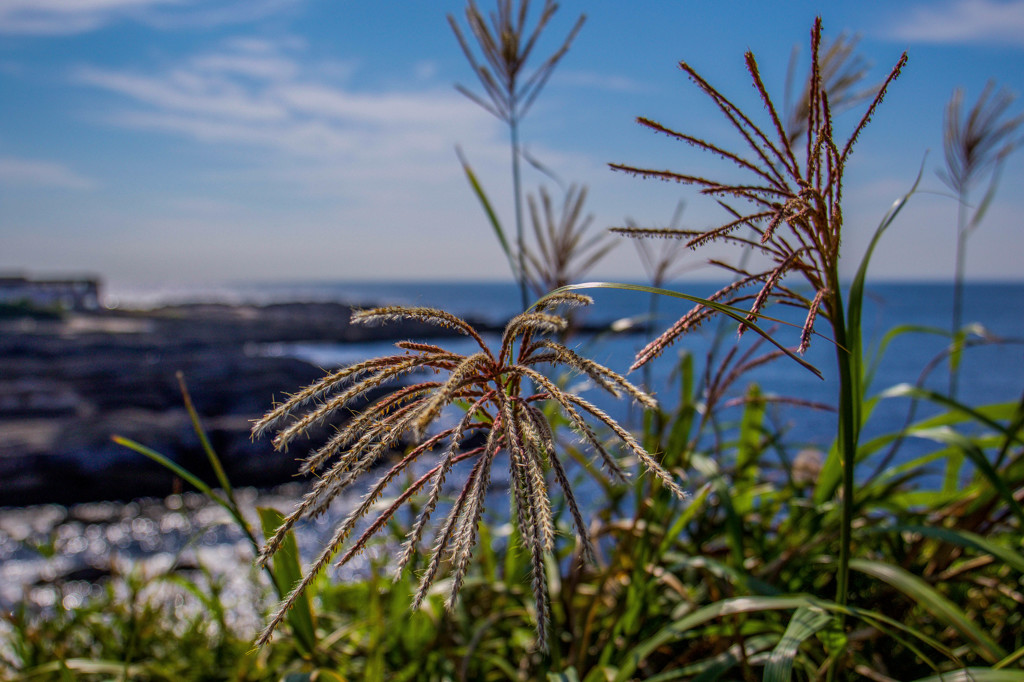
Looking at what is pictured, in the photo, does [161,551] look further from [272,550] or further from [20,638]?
[272,550]

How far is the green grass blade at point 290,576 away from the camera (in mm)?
1179

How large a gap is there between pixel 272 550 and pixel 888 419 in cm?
1821

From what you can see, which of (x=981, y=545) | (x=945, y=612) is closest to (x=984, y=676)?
(x=945, y=612)

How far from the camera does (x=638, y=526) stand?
189 centimetres

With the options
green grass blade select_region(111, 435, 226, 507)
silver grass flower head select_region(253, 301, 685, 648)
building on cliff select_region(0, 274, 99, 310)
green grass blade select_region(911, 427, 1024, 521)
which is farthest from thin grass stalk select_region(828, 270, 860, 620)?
building on cliff select_region(0, 274, 99, 310)

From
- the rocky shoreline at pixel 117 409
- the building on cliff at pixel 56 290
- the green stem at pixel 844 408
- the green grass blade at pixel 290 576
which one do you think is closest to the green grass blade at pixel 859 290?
the green stem at pixel 844 408

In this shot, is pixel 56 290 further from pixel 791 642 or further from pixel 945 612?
pixel 945 612

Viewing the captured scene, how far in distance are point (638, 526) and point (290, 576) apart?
1.04 meters

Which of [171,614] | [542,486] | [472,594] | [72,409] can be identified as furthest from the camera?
[72,409]

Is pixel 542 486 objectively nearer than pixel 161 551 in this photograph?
Yes

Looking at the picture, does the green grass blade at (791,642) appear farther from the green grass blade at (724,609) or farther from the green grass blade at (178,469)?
the green grass blade at (178,469)

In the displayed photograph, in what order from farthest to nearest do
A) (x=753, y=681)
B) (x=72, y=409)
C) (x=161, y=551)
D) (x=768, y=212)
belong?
(x=72, y=409)
(x=161, y=551)
(x=753, y=681)
(x=768, y=212)

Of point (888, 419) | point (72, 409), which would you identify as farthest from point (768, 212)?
point (72, 409)

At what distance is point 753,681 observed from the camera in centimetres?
140
